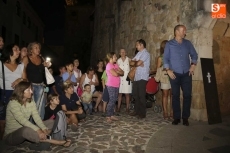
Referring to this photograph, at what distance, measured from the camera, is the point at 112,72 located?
545cm

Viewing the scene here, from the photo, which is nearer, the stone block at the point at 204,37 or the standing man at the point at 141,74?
the stone block at the point at 204,37

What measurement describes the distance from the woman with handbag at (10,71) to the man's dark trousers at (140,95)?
9.84 ft

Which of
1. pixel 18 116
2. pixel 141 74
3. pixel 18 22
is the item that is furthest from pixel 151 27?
pixel 18 22

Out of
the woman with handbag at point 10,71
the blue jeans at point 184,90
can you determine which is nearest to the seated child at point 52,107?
the woman with handbag at point 10,71

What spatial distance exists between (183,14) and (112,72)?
2.78 meters

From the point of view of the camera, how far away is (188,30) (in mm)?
5738

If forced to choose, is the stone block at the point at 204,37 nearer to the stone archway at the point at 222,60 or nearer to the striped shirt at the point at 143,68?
the stone archway at the point at 222,60

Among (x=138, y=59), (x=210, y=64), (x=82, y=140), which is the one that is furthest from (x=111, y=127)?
(x=210, y=64)

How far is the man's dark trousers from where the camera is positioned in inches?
220

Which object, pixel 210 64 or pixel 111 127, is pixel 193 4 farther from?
pixel 111 127

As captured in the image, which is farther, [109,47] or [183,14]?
[109,47]

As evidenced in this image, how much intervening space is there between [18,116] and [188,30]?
4.86m

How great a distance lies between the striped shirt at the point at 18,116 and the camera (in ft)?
11.2

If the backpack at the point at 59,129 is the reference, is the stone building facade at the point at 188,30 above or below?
above
